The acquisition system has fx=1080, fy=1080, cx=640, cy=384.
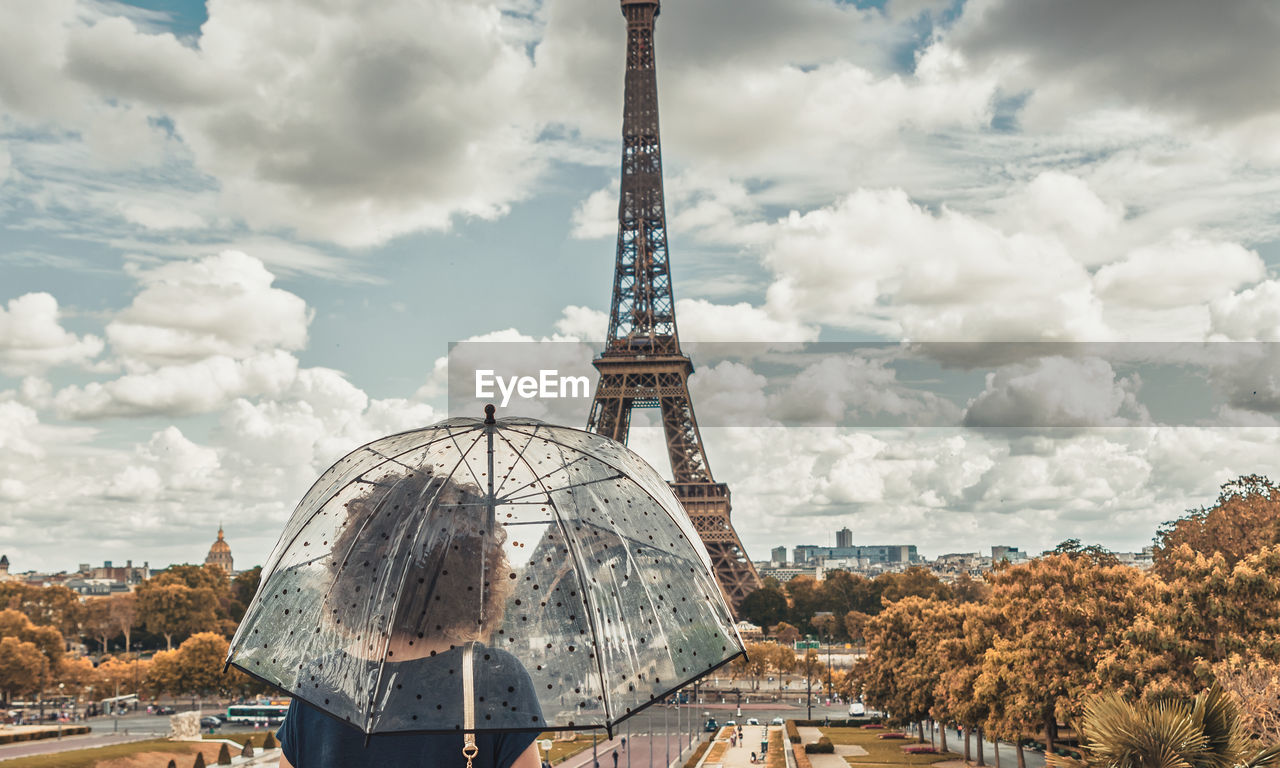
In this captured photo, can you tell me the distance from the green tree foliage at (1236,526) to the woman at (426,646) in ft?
138

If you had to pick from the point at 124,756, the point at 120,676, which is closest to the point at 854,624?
the point at 120,676

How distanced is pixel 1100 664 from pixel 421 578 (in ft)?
89.0

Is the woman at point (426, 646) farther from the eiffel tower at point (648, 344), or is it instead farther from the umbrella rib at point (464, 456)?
the eiffel tower at point (648, 344)

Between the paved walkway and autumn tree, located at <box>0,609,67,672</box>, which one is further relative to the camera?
autumn tree, located at <box>0,609,67,672</box>

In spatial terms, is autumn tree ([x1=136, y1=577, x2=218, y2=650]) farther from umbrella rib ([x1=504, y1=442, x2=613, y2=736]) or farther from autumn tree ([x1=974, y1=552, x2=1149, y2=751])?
umbrella rib ([x1=504, y1=442, x2=613, y2=736])

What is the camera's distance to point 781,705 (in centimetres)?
8119

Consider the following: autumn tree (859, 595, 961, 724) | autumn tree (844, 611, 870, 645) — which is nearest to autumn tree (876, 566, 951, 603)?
autumn tree (844, 611, 870, 645)

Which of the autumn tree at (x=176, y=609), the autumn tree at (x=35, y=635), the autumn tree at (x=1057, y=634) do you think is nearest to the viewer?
the autumn tree at (x=1057, y=634)

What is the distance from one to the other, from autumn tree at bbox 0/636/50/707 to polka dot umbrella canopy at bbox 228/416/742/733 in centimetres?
7862

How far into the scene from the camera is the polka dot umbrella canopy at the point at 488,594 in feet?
10.4

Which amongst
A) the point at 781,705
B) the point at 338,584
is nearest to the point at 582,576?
the point at 338,584

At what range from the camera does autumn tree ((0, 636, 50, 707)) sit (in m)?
69.7

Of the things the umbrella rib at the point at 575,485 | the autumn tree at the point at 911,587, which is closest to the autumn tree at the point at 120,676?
the autumn tree at the point at 911,587

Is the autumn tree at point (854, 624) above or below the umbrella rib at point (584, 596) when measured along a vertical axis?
below
